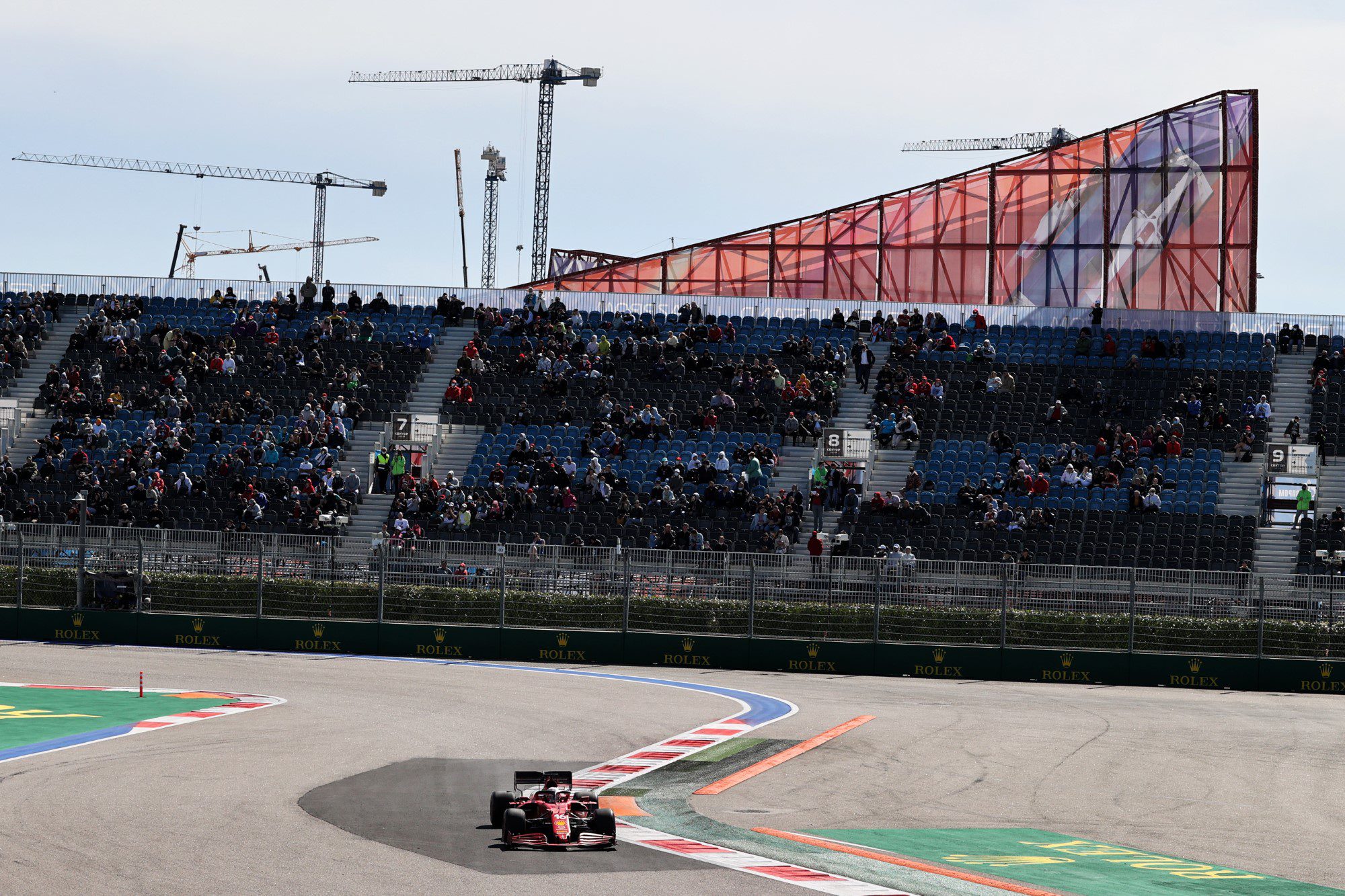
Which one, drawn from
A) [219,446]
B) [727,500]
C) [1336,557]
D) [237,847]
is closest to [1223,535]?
[1336,557]

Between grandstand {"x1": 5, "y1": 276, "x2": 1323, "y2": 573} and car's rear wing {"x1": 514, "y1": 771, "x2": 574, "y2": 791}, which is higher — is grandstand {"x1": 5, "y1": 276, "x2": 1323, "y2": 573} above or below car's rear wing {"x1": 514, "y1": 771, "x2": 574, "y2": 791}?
above

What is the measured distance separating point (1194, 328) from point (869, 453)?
11.8 m

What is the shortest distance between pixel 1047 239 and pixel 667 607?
26.5m

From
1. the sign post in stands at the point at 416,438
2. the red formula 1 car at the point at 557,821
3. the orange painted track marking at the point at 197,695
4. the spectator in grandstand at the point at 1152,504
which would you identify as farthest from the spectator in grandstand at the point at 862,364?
the red formula 1 car at the point at 557,821

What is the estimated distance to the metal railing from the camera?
27.8 metres

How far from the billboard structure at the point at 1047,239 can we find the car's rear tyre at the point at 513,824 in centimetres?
3998

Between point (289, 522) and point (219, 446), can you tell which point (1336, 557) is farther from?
point (219, 446)

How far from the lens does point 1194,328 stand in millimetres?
44906

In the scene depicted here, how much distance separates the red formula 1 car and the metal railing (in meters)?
16.8

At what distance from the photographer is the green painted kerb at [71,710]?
18000mm

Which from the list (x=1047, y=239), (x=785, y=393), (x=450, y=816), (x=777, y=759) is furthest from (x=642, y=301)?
(x=450, y=816)

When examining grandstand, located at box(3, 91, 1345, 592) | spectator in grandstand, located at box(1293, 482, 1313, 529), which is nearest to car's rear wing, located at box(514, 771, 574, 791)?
grandstand, located at box(3, 91, 1345, 592)

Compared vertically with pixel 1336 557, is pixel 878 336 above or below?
above

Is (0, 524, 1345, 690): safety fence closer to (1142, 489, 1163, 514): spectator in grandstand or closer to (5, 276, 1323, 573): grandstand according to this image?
(5, 276, 1323, 573): grandstand
